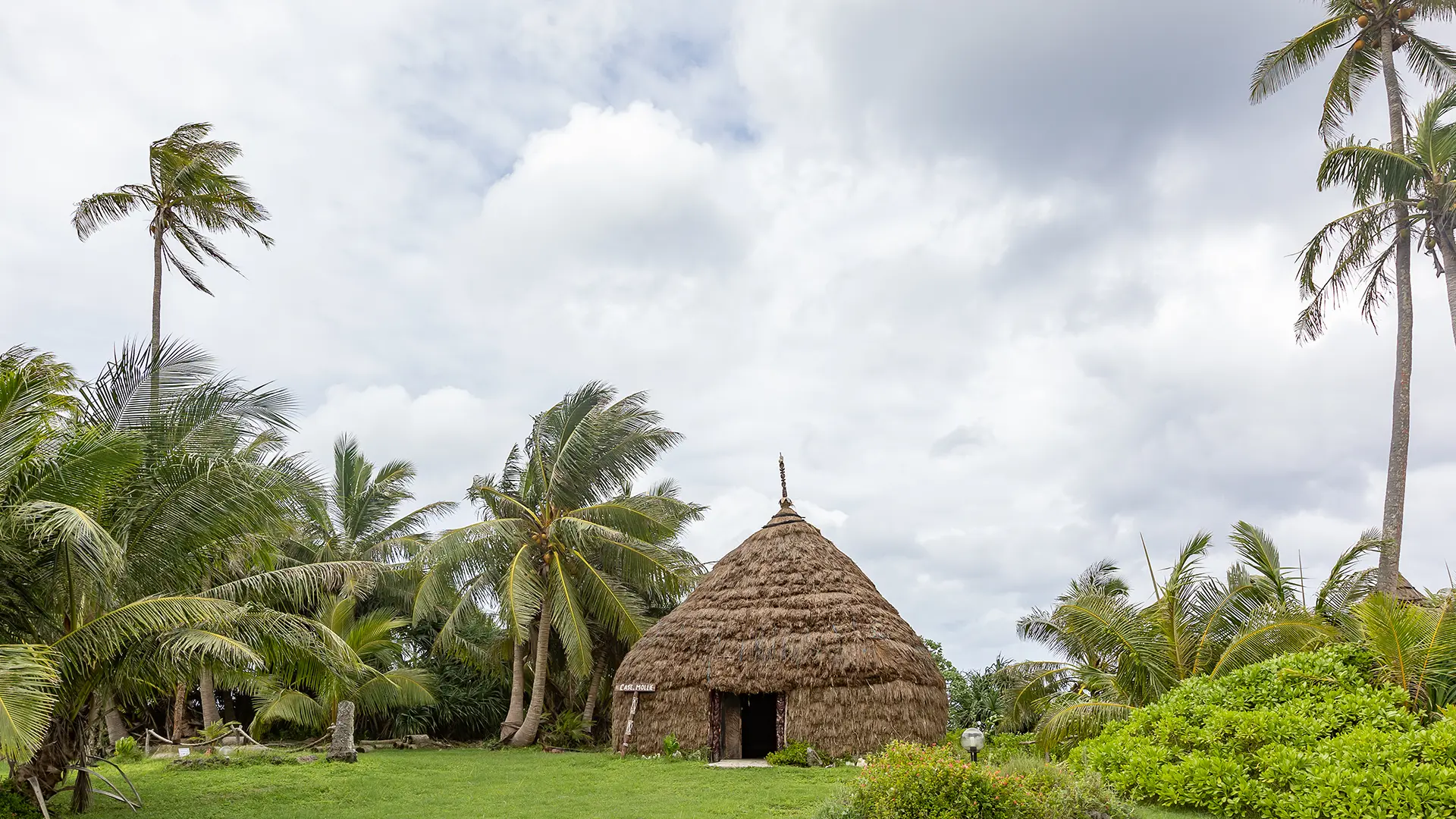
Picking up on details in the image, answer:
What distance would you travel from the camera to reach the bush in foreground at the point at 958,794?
8086 mm

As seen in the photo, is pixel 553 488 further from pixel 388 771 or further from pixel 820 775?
pixel 820 775

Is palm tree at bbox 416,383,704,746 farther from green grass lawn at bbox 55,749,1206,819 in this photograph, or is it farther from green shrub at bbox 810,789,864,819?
green shrub at bbox 810,789,864,819

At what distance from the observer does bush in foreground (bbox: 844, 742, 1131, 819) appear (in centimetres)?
809

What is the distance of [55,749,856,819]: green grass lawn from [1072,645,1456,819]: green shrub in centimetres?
339

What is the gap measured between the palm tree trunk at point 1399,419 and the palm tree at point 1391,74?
0.04ft

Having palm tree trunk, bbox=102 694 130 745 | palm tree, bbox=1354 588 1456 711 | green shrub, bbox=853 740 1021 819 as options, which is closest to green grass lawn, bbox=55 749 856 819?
green shrub, bbox=853 740 1021 819

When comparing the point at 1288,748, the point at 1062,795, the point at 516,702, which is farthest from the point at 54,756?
the point at 1288,748

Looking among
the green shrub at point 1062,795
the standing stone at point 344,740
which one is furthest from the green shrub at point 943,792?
the standing stone at point 344,740

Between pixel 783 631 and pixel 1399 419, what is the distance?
35.4 ft

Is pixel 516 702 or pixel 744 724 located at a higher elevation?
pixel 516 702

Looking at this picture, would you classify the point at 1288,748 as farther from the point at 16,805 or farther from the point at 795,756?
the point at 16,805

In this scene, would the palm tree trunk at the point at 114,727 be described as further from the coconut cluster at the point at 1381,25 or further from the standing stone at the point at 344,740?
the coconut cluster at the point at 1381,25

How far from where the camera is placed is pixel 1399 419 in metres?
15.3

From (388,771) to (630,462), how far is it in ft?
28.7
